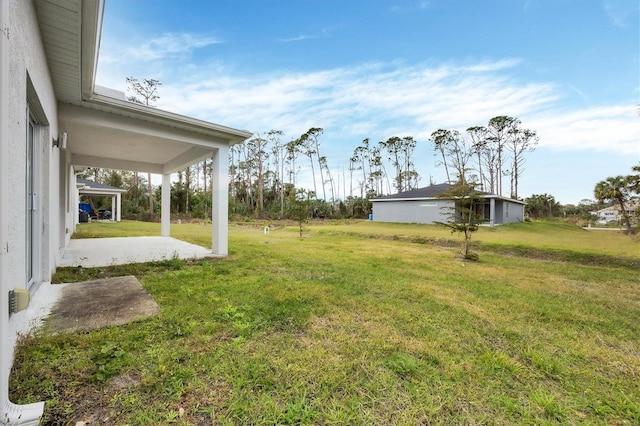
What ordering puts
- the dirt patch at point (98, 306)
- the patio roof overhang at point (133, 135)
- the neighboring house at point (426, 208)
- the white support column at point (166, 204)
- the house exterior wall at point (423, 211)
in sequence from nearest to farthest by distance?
the dirt patch at point (98, 306) < the patio roof overhang at point (133, 135) < the white support column at point (166, 204) < the neighboring house at point (426, 208) < the house exterior wall at point (423, 211)

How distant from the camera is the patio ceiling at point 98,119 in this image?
9.53ft

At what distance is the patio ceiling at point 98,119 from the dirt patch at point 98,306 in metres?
3.17

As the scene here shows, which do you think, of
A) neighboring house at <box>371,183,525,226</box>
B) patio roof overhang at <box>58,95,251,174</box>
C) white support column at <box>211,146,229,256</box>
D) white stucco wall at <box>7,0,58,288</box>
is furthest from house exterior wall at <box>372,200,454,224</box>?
white stucco wall at <box>7,0,58,288</box>

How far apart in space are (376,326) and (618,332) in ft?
9.61

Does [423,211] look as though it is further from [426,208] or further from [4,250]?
[4,250]

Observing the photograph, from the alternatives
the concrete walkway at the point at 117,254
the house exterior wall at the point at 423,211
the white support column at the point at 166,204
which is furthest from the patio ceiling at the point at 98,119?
the house exterior wall at the point at 423,211

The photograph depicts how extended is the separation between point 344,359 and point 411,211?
72.2ft

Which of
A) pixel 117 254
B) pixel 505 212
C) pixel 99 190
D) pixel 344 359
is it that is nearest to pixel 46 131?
pixel 117 254

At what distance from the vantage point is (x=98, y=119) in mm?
5344

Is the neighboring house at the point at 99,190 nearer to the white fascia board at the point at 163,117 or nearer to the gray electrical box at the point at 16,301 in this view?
the white fascia board at the point at 163,117

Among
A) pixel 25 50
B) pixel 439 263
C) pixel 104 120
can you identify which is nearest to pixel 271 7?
pixel 104 120

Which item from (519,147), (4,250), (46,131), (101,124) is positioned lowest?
(4,250)

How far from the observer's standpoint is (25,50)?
2354 mm

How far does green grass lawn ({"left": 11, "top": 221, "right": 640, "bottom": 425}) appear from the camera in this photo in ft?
5.73
